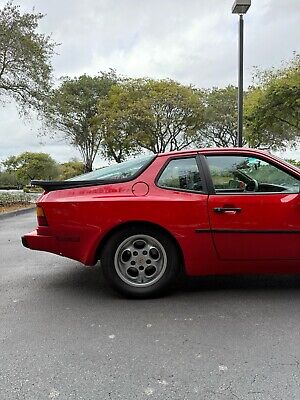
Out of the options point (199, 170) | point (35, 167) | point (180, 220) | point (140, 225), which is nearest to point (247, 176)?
point (199, 170)

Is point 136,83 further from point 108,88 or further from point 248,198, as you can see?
point 248,198

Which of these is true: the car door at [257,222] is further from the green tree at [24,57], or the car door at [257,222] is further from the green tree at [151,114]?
the green tree at [151,114]

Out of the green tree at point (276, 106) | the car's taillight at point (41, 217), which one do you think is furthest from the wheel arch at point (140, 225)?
the green tree at point (276, 106)

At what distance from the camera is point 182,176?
4094mm

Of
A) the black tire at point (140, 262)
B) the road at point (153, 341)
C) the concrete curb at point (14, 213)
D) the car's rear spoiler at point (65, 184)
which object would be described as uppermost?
the car's rear spoiler at point (65, 184)

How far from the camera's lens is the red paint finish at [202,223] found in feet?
12.7

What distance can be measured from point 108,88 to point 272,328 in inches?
1288

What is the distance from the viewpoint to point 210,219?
3.88 metres

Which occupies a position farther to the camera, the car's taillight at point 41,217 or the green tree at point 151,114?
the green tree at point 151,114

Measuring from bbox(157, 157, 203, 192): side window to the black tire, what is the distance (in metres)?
0.50

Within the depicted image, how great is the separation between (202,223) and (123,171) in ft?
3.27

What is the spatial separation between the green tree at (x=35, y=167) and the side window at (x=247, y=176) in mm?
49336

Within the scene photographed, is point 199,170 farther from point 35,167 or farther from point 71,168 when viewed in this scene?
point 35,167

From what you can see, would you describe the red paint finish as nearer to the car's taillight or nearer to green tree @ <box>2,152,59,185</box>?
the car's taillight
